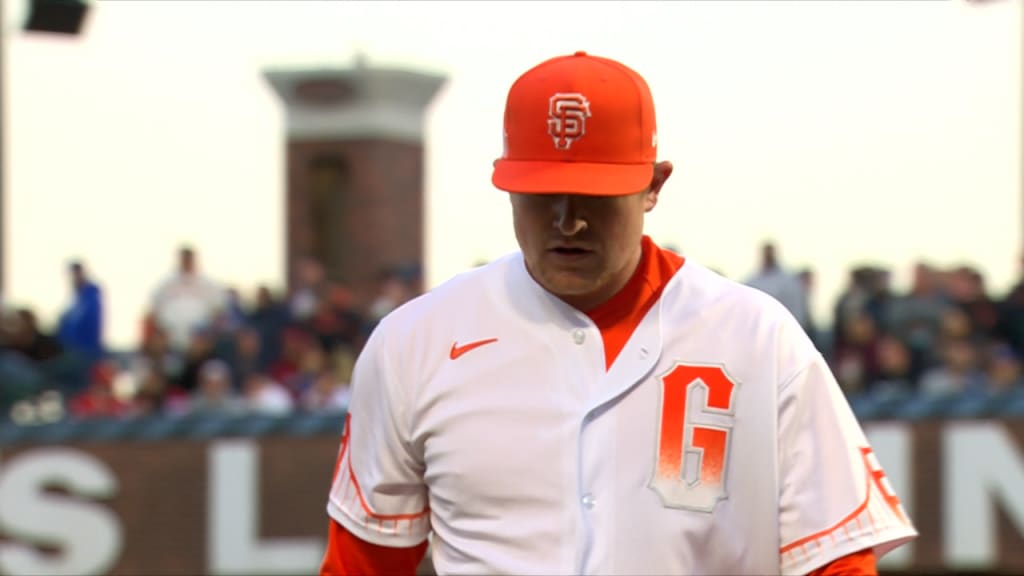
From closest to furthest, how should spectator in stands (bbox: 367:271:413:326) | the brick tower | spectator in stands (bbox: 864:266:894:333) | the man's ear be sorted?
the man's ear → spectator in stands (bbox: 864:266:894:333) → spectator in stands (bbox: 367:271:413:326) → the brick tower

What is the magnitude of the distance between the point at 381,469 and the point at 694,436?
53 cm

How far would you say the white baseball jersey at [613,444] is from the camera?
333 cm

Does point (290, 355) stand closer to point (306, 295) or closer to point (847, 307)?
point (306, 295)

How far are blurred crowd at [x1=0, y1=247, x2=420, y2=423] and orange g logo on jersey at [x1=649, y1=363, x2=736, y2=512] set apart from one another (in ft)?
32.8

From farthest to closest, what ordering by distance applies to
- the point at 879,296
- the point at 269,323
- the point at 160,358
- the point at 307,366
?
the point at 269,323
the point at 160,358
the point at 307,366
the point at 879,296

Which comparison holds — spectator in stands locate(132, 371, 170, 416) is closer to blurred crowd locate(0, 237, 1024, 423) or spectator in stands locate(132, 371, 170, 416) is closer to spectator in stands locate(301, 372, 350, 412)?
blurred crowd locate(0, 237, 1024, 423)

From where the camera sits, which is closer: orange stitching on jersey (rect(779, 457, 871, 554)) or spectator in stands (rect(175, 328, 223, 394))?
orange stitching on jersey (rect(779, 457, 871, 554))

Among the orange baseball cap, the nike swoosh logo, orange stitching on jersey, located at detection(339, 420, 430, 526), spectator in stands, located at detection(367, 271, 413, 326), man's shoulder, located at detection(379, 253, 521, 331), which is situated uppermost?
the orange baseball cap

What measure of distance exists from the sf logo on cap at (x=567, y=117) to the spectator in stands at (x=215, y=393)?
10504mm

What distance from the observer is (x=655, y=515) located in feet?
10.9

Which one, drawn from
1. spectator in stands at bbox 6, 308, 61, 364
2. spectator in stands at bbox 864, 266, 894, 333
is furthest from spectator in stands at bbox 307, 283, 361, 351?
spectator in stands at bbox 864, 266, 894, 333

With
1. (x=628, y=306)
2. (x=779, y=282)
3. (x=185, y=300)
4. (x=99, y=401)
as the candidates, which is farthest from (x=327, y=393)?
(x=628, y=306)

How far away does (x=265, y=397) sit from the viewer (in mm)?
13734

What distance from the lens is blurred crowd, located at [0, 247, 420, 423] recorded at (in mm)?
13664
